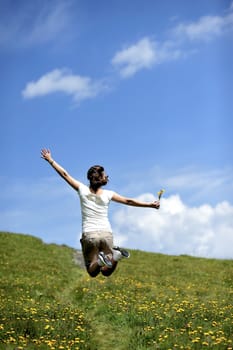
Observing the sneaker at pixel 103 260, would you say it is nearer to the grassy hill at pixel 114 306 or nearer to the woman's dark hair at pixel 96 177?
the woman's dark hair at pixel 96 177

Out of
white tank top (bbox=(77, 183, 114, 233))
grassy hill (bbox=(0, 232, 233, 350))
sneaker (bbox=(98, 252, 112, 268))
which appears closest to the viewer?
sneaker (bbox=(98, 252, 112, 268))

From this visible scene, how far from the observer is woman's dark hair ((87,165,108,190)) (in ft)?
36.6

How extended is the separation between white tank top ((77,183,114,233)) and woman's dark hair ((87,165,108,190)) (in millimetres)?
188

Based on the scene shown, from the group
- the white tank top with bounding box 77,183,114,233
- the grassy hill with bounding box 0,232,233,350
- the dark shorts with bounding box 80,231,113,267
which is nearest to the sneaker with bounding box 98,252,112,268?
the dark shorts with bounding box 80,231,113,267

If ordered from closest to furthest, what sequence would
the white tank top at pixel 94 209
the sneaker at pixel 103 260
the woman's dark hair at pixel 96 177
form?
the sneaker at pixel 103 260 < the white tank top at pixel 94 209 < the woman's dark hair at pixel 96 177

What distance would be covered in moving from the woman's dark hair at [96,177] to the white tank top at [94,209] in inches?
7.4

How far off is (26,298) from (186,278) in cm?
1029

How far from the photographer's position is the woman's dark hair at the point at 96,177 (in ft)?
36.6

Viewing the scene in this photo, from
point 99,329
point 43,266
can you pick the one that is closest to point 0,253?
point 43,266

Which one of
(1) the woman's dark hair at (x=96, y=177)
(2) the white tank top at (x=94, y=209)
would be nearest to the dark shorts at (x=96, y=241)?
(2) the white tank top at (x=94, y=209)

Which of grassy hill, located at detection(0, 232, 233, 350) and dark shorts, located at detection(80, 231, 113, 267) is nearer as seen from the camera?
dark shorts, located at detection(80, 231, 113, 267)

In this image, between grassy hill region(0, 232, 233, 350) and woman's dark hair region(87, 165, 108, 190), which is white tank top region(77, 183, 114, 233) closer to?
woman's dark hair region(87, 165, 108, 190)

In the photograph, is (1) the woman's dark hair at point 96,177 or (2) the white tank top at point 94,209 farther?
(1) the woman's dark hair at point 96,177

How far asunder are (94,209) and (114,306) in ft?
22.3
